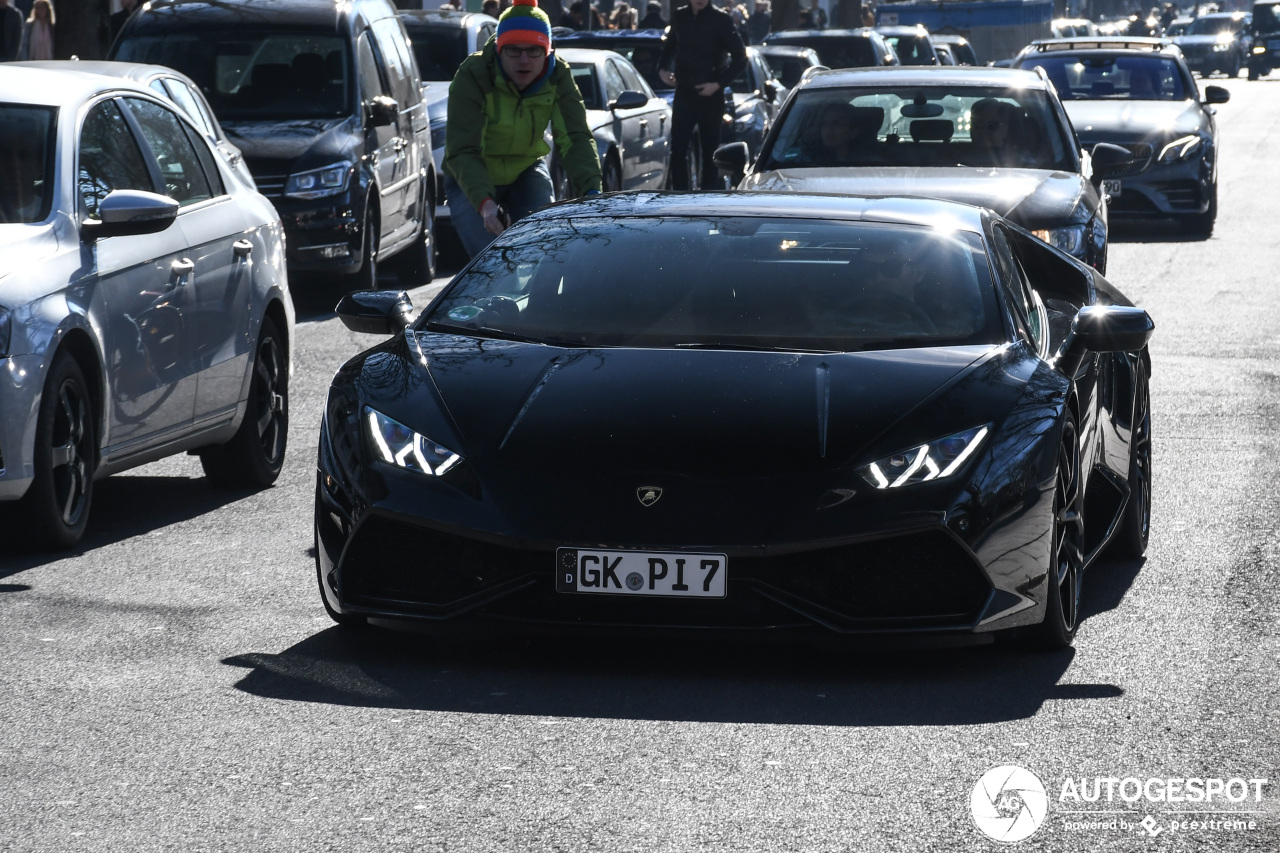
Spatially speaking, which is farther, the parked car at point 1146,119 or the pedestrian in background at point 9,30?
the pedestrian in background at point 9,30

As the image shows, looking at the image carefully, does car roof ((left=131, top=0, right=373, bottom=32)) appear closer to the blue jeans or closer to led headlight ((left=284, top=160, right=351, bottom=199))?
led headlight ((left=284, top=160, right=351, bottom=199))

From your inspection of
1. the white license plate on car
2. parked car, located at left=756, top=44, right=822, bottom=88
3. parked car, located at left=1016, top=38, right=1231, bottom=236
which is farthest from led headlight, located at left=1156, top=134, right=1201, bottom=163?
the white license plate on car

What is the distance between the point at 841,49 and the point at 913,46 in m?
4.38

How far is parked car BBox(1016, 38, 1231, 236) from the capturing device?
2008 cm

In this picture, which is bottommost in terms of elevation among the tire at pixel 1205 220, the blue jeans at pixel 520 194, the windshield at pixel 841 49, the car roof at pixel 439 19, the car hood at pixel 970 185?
the windshield at pixel 841 49

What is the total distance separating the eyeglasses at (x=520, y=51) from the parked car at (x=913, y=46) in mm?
25893

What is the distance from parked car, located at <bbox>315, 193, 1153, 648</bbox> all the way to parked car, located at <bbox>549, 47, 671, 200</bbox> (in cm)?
1195

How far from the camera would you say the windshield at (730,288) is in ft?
21.0

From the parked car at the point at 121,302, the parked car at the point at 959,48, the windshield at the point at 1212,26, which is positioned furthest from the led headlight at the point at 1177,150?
the windshield at the point at 1212,26

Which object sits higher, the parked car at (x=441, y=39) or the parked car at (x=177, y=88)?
the parked car at (x=177, y=88)

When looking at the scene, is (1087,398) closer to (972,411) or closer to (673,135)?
(972,411)

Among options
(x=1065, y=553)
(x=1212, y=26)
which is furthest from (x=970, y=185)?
(x=1212, y=26)

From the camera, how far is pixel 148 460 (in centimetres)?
809

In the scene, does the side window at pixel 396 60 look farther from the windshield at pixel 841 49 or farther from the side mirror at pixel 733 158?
the windshield at pixel 841 49
